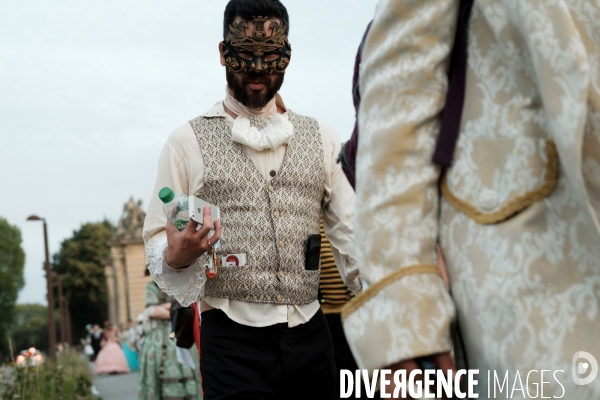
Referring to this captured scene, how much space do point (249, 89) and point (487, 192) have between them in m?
2.43

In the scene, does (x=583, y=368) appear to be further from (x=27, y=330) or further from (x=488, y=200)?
(x=27, y=330)

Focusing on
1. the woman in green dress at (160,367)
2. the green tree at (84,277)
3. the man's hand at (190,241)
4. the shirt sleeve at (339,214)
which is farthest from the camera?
the green tree at (84,277)

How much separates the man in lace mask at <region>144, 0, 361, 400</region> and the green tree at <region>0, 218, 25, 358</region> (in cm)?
11267

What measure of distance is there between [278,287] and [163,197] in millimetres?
623

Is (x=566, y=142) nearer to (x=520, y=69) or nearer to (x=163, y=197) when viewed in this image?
(x=520, y=69)

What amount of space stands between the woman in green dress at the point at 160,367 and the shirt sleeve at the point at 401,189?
9.95 meters

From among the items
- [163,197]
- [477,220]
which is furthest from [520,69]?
[163,197]

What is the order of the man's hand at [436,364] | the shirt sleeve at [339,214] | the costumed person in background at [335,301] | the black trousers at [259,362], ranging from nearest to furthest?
the man's hand at [436,364] → the black trousers at [259,362] → the shirt sleeve at [339,214] → the costumed person in background at [335,301]

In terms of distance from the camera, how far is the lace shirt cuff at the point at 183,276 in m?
4.10

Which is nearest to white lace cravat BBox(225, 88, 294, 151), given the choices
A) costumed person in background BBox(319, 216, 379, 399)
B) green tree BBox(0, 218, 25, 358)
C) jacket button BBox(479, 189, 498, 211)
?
jacket button BBox(479, 189, 498, 211)

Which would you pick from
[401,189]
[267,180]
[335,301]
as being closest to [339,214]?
[267,180]

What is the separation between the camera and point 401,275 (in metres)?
2.24

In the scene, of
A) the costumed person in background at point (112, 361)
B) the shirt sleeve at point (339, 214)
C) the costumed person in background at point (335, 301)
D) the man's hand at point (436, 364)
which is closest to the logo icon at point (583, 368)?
the man's hand at point (436, 364)

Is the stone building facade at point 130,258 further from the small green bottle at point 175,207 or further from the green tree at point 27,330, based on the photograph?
the green tree at point 27,330
